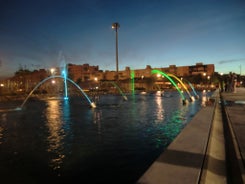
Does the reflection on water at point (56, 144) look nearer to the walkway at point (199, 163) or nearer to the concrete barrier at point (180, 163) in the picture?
the concrete barrier at point (180, 163)

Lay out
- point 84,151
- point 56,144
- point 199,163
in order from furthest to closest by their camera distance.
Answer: point 56,144 → point 84,151 → point 199,163

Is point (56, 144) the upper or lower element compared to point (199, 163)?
lower

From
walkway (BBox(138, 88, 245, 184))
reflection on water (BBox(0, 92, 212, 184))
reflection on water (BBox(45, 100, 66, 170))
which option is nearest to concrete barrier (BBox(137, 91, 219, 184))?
walkway (BBox(138, 88, 245, 184))

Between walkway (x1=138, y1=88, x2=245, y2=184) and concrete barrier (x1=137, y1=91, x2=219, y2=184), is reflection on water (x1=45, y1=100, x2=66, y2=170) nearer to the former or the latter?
concrete barrier (x1=137, y1=91, x2=219, y2=184)

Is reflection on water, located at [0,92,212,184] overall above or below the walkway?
below

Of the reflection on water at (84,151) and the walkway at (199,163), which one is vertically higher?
the walkway at (199,163)

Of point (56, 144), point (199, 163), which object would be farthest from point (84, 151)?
point (199, 163)

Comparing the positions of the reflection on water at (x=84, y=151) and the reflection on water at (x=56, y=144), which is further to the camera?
the reflection on water at (x=56, y=144)

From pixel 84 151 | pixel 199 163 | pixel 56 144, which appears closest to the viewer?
pixel 199 163

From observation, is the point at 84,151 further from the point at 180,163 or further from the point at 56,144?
the point at 180,163

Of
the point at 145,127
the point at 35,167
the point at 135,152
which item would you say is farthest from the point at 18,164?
the point at 145,127

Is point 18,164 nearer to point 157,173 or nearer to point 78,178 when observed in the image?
point 78,178

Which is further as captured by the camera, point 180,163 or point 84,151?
point 84,151

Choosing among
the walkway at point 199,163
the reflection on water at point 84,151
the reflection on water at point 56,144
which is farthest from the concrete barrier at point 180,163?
the reflection on water at point 56,144
